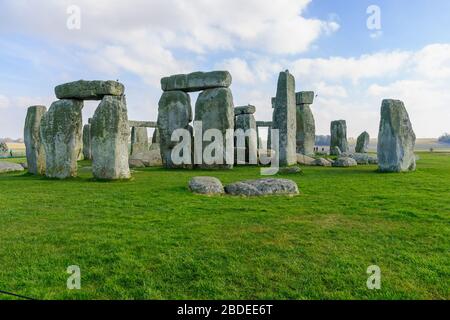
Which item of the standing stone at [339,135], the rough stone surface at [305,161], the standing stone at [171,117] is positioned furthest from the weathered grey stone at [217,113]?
the standing stone at [339,135]

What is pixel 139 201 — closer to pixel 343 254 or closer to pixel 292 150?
pixel 343 254

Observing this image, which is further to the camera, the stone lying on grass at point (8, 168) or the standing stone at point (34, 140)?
the stone lying on grass at point (8, 168)

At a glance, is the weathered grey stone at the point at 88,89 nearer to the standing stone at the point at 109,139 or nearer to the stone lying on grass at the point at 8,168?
the standing stone at the point at 109,139

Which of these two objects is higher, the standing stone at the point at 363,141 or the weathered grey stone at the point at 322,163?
the standing stone at the point at 363,141

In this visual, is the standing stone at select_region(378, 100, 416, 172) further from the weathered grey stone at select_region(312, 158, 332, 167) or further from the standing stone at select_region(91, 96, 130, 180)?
the standing stone at select_region(91, 96, 130, 180)

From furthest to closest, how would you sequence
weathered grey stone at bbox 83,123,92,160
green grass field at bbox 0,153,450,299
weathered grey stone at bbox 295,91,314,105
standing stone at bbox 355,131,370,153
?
1. standing stone at bbox 355,131,370,153
2. weathered grey stone at bbox 83,123,92,160
3. weathered grey stone at bbox 295,91,314,105
4. green grass field at bbox 0,153,450,299

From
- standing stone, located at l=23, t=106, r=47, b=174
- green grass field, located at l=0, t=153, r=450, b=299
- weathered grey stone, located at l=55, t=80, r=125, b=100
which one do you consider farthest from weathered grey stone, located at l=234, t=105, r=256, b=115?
green grass field, located at l=0, t=153, r=450, b=299

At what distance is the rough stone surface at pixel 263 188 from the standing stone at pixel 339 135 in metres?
16.9

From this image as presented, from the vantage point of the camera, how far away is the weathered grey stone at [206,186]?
24.9ft

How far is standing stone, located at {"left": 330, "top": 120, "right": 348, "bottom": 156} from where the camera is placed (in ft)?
76.4

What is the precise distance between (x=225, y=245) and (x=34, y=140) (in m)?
9.95

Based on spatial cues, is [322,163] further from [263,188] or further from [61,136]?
[61,136]

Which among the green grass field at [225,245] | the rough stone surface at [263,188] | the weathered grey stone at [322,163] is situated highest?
the weathered grey stone at [322,163]
